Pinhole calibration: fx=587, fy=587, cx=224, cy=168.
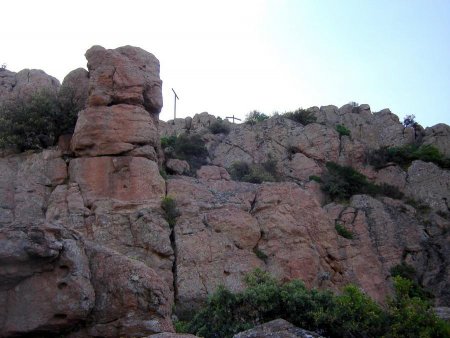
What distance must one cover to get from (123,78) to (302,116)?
43.0ft

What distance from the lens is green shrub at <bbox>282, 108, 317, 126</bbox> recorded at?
33.1 meters

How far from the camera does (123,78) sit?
A: 76.7 feet

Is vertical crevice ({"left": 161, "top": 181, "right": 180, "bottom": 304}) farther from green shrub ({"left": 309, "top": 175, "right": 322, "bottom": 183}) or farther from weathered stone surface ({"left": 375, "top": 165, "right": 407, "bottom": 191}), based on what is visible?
weathered stone surface ({"left": 375, "top": 165, "right": 407, "bottom": 191})

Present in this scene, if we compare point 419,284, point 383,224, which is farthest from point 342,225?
point 419,284

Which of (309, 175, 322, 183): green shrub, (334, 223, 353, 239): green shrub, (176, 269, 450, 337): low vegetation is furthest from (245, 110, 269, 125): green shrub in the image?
(176, 269, 450, 337): low vegetation

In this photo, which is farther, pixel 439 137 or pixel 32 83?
pixel 439 137

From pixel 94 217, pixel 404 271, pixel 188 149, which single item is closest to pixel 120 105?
pixel 94 217

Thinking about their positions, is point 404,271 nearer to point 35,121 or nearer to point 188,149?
point 188,149

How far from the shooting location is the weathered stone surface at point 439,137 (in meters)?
32.6

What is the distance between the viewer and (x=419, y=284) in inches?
930

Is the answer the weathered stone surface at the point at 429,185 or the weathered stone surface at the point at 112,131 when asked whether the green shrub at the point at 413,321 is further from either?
the weathered stone surface at the point at 429,185

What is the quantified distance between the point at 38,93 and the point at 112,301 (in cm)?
1543

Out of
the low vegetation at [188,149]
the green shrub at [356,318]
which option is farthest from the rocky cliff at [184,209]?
the green shrub at [356,318]

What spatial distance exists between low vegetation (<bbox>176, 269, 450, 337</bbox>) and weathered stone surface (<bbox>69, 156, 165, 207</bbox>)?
25.1 ft
